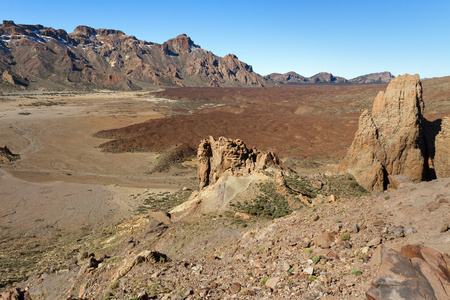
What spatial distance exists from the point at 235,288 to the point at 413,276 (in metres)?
4.54

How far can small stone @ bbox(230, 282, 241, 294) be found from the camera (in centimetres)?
779

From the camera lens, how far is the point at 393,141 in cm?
2223

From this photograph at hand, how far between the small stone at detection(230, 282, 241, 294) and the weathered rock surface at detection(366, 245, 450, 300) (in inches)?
141

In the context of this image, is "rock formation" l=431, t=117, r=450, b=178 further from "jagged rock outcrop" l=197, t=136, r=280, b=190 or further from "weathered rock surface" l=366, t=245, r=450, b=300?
"weathered rock surface" l=366, t=245, r=450, b=300

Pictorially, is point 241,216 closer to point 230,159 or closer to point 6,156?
point 230,159

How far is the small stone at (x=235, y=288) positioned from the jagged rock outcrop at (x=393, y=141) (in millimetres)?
17896

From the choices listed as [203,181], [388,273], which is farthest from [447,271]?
[203,181]

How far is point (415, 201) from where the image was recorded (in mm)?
9734

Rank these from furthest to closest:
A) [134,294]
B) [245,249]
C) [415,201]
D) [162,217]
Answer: [162,217], [245,249], [415,201], [134,294]

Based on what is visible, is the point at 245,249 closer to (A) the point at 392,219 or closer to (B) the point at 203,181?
(A) the point at 392,219

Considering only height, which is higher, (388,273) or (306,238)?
(388,273)

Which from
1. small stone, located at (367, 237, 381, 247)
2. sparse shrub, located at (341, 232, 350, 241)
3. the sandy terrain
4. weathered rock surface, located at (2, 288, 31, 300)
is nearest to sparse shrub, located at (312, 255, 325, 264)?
sparse shrub, located at (341, 232, 350, 241)

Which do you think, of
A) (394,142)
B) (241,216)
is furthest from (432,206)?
(394,142)

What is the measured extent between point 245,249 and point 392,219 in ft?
18.8
